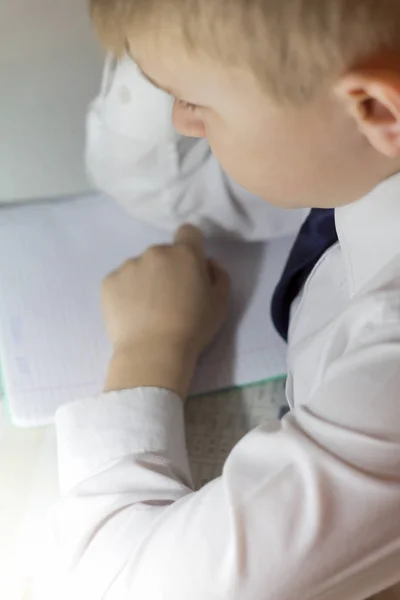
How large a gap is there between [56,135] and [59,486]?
371 millimetres

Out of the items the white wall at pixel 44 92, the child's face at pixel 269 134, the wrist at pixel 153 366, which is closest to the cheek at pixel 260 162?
the child's face at pixel 269 134

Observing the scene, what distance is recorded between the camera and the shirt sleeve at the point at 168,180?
2.18 feet

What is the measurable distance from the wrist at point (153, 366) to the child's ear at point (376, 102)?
240 millimetres

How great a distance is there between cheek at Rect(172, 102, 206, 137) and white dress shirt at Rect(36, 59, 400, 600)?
4.0 inches

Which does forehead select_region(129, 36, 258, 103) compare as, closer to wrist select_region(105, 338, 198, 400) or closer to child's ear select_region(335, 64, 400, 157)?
child's ear select_region(335, 64, 400, 157)

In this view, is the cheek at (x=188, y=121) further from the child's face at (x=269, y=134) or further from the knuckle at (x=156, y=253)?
the knuckle at (x=156, y=253)

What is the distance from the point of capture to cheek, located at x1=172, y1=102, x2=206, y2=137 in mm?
425

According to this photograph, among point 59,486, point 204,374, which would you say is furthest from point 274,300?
point 59,486

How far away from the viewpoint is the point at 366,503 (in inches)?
13.2

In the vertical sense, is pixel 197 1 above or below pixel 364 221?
above

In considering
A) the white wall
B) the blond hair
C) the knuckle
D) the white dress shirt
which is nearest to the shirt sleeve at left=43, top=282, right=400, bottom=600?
the white dress shirt

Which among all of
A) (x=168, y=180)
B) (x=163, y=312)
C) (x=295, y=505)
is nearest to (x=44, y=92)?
(x=168, y=180)

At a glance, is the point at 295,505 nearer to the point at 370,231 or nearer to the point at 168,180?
the point at 370,231

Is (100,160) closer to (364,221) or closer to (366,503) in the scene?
(364,221)
